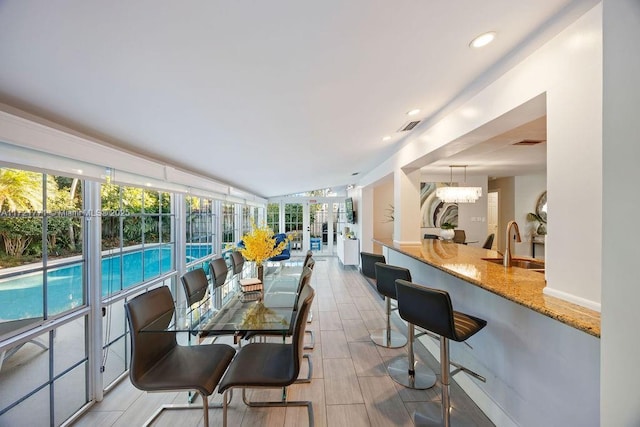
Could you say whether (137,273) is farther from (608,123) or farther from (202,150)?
(608,123)

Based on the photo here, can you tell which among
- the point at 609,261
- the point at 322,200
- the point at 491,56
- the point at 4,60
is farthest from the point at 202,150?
the point at 322,200

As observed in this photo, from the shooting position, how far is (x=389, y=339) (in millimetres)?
2891

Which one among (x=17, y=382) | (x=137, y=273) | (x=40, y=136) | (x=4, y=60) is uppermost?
(x=4, y=60)

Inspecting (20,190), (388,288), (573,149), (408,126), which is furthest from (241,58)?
(388,288)

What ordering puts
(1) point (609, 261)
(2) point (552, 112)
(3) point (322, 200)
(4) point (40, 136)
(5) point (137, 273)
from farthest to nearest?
(3) point (322, 200) → (5) point (137, 273) → (4) point (40, 136) → (2) point (552, 112) → (1) point (609, 261)

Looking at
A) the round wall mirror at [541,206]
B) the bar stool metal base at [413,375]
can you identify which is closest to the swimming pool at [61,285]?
the bar stool metal base at [413,375]

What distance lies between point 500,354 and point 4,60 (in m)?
3.12

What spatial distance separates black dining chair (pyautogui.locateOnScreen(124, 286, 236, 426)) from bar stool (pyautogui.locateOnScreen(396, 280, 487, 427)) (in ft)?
4.24

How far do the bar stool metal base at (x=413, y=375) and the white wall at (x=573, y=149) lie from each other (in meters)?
1.41

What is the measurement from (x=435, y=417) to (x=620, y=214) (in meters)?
1.84

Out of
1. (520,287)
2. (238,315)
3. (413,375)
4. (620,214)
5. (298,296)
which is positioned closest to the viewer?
(620,214)

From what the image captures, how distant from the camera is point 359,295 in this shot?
4711mm

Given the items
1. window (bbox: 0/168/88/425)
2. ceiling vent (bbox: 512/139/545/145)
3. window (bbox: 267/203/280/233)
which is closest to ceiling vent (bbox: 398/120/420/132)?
ceiling vent (bbox: 512/139/545/145)

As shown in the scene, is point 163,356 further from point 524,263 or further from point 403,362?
point 524,263
